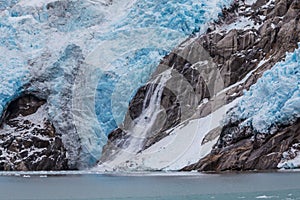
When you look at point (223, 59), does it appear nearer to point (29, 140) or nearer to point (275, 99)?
point (275, 99)

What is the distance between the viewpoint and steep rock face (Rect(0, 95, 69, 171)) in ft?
176

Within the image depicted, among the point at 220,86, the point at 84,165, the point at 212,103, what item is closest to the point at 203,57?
the point at 220,86

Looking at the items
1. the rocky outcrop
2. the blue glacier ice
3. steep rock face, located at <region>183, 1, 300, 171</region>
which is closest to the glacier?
steep rock face, located at <region>183, 1, 300, 171</region>

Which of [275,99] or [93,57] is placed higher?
[93,57]

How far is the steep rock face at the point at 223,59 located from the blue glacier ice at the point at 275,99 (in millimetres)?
6954

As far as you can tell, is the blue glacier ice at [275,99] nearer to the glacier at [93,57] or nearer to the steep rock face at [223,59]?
the steep rock face at [223,59]

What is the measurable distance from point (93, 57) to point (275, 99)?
77.5 feet

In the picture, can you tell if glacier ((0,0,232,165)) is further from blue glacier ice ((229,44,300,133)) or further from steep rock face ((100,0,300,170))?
blue glacier ice ((229,44,300,133))

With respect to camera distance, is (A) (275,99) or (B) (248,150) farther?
(B) (248,150)

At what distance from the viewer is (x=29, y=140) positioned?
54812 mm

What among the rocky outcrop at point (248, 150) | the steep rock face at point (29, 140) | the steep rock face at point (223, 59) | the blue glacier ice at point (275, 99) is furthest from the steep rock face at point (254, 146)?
the steep rock face at point (29, 140)

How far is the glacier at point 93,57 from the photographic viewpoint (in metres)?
52.8

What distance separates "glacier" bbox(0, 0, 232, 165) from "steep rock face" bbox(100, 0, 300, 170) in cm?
117

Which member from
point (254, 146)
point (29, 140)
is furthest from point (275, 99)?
point (29, 140)
